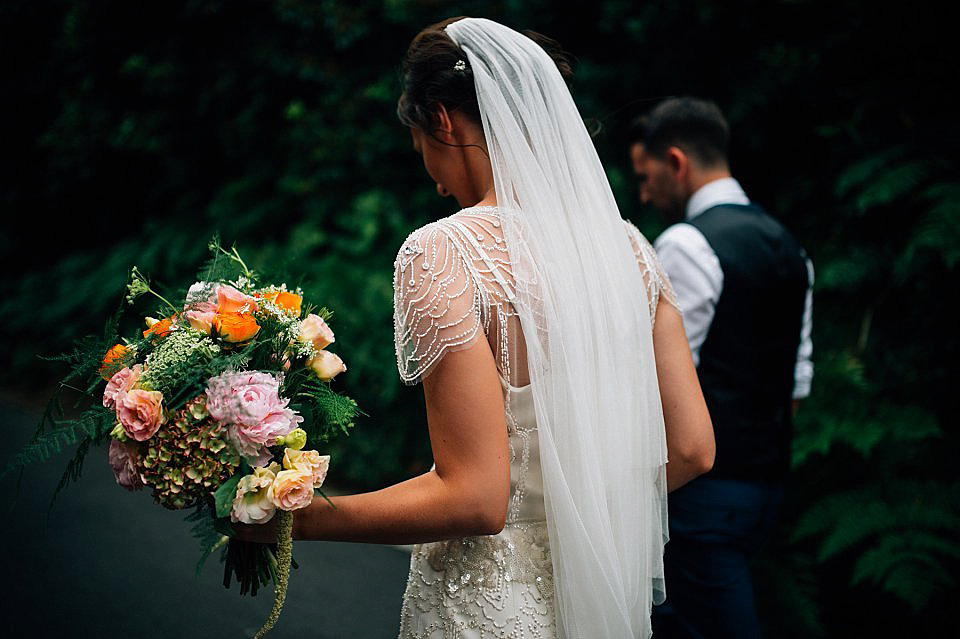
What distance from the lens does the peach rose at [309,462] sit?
1591 mm

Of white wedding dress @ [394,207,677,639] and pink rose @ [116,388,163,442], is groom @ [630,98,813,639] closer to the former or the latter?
white wedding dress @ [394,207,677,639]

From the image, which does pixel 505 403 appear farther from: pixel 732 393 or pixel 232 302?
pixel 732 393

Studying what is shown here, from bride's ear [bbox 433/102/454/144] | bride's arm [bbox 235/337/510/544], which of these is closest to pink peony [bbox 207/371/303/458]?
bride's arm [bbox 235/337/510/544]

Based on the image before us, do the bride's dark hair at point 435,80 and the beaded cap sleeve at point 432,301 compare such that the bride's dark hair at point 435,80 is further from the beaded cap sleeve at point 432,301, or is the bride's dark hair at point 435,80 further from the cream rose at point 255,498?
the cream rose at point 255,498

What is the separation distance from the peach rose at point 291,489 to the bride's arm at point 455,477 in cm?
9

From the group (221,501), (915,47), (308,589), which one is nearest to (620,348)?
(221,501)

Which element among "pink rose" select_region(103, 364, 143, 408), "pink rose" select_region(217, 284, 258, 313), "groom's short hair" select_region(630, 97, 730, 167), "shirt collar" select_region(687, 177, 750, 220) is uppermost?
"groom's short hair" select_region(630, 97, 730, 167)

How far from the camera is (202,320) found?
1.72 meters

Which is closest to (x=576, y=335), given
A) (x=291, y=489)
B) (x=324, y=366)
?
(x=324, y=366)

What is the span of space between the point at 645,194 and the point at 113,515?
3.26m

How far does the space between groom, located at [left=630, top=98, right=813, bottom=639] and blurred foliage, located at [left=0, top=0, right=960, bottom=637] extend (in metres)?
0.64

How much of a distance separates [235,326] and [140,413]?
260 millimetres

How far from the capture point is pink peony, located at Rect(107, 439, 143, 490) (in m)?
1.65

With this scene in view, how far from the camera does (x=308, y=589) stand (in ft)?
12.3
